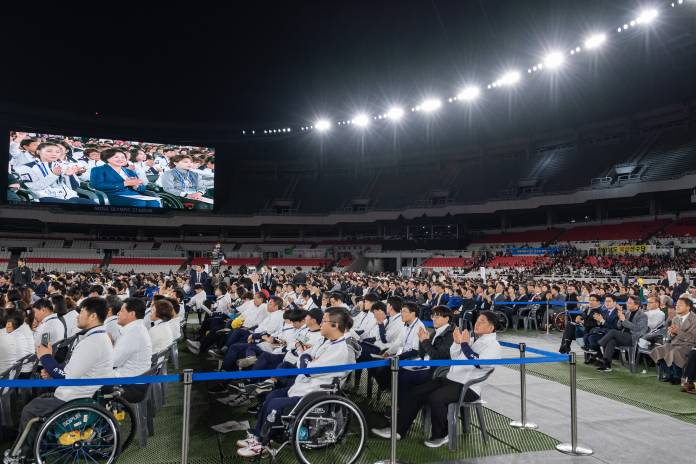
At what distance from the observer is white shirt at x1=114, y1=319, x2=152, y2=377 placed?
512 cm

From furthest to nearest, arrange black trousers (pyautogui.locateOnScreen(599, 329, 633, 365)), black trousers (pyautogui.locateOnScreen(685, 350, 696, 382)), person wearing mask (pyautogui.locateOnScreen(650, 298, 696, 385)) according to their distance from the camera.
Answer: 1. black trousers (pyautogui.locateOnScreen(599, 329, 633, 365))
2. person wearing mask (pyautogui.locateOnScreen(650, 298, 696, 385))
3. black trousers (pyautogui.locateOnScreen(685, 350, 696, 382))

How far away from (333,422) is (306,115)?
144 feet

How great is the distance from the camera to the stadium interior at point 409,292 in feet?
16.0

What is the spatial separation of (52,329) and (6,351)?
1.53m

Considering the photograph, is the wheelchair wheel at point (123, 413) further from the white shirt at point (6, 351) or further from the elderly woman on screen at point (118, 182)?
the elderly woman on screen at point (118, 182)

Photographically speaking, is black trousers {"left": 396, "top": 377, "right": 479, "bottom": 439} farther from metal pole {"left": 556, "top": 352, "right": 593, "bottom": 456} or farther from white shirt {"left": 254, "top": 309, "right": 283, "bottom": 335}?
white shirt {"left": 254, "top": 309, "right": 283, "bottom": 335}

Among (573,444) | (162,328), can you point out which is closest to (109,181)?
(162,328)

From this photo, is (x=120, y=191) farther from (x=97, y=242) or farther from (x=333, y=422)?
(x=333, y=422)

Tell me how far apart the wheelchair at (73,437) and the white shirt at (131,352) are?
37.8 inches

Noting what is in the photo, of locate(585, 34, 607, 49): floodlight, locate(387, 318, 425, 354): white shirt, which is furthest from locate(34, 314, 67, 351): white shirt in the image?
locate(585, 34, 607, 49): floodlight

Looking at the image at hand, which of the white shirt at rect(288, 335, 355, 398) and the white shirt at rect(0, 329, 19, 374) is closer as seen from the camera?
the white shirt at rect(288, 335, 355, 398)

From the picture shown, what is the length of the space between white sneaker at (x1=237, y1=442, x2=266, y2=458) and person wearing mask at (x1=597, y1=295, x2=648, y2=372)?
298 inches

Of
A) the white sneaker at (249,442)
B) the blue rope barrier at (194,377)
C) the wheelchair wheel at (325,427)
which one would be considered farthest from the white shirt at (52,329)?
the wheelchair wheel at (325,427)

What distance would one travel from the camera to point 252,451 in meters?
4.65
